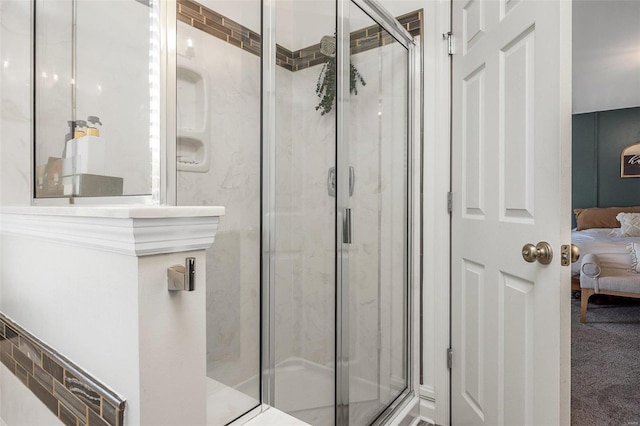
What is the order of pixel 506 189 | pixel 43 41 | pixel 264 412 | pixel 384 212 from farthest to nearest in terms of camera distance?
pixel 384 212, pixel 506 189, pixel 43 41, pixel 264 412

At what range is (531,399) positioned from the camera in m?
1.18

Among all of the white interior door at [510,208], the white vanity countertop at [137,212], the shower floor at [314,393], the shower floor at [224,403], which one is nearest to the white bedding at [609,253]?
the white interior door at [510,208]

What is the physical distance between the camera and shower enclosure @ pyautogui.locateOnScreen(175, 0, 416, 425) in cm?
142

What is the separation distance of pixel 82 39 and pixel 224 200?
70 centimetres

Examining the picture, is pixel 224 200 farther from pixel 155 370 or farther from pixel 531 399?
pixel 531 399

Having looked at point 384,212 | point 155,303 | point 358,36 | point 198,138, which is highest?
point 358,36

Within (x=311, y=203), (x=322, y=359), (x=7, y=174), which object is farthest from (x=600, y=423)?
(x=7, y=174)

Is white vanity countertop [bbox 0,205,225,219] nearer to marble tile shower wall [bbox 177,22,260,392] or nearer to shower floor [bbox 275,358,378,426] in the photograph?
marble tile shower wall [bbox 177,22,260,392]

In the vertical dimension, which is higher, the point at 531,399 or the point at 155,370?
the point at 155,370

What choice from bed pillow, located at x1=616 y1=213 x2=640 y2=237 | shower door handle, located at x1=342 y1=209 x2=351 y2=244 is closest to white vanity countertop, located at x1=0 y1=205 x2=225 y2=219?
shower door handle, located at x1=342 y1=209 x2=351 y2=244

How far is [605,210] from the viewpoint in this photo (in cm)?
537

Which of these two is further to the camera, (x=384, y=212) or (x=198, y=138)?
(x=384, y=212)

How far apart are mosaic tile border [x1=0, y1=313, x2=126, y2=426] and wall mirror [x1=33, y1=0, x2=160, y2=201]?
36 centimetres

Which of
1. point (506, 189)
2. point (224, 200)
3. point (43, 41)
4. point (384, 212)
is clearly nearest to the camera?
point (43, 41)
